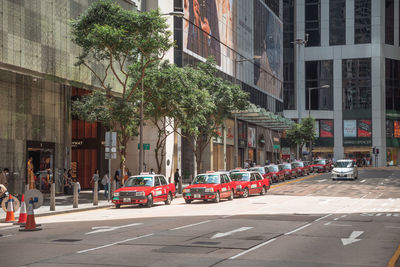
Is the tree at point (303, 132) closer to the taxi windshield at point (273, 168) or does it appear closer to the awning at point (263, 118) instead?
the awning at point (263, 118)

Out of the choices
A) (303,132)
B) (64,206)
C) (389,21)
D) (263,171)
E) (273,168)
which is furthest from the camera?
(389,21)

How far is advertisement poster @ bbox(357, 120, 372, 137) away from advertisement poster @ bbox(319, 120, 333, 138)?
16.1ft

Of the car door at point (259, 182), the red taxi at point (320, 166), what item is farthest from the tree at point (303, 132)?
the car door at point (259, 182)

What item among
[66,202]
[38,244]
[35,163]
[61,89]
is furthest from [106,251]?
[61,89]

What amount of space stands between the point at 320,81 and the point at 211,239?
310 ft

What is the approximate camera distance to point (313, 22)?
107m

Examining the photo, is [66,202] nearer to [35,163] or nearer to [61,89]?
[35,163]

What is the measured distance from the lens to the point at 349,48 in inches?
4102

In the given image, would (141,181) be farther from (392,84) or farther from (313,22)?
(392,84)

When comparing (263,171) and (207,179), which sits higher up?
(207,179)

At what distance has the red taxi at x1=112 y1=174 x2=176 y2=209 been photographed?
86.6ft

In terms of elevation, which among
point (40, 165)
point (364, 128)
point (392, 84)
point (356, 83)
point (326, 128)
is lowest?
point (40, 165)

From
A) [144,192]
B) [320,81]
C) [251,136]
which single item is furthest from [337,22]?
[144,192]

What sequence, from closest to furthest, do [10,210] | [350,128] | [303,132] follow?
1. [10,210]
2. [303,132]
3. [350,128]
